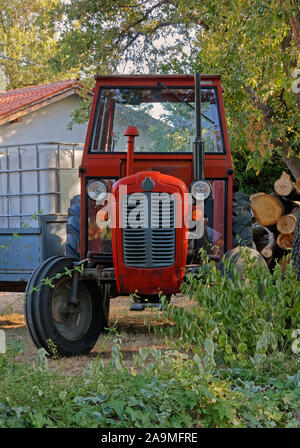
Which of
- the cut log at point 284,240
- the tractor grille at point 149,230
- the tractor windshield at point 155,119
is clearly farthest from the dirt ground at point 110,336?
the cut log at point 284,240

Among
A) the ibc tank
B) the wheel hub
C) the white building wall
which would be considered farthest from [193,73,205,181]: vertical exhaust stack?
the white building wall

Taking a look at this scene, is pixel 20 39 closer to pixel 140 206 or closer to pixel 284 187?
pixel 284 187

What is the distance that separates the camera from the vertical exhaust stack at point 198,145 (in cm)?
568

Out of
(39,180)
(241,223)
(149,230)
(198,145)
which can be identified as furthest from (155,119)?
(39,180)

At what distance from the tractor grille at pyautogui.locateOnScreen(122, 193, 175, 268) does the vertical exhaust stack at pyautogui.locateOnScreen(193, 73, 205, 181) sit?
53cm

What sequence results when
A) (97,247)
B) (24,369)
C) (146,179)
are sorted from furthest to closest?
(97,247)
(146,179)
(24,369)

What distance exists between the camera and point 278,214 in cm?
1130

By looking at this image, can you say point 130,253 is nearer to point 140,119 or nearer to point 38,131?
point 140,119

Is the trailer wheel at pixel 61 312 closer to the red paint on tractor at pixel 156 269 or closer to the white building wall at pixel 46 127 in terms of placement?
the red paint on tractor at pixel 156 269

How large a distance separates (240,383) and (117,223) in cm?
192

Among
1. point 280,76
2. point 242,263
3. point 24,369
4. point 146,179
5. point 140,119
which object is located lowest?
point 24,369

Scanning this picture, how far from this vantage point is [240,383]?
3.89 meters

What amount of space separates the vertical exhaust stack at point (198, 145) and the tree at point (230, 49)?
1.75m
